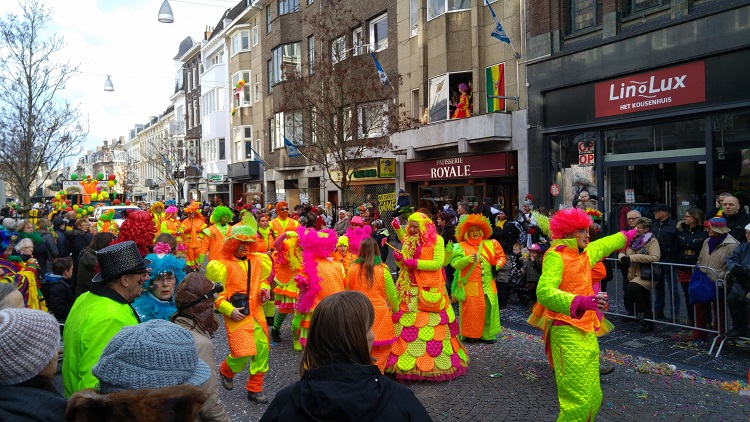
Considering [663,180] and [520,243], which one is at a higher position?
[663,180]

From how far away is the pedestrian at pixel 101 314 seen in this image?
9.24 feet

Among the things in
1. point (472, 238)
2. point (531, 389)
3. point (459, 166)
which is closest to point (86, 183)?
point (459, 166)

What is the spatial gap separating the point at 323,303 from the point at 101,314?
132 centimetres

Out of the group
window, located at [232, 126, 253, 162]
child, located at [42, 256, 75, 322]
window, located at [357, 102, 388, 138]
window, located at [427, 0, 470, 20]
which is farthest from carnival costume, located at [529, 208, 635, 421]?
window, located at [232, 126, 253, 162]

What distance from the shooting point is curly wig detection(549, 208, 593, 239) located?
15.6 ft

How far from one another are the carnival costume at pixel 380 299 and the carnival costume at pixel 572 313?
5.52 ft

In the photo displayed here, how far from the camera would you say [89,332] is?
2.84 meters

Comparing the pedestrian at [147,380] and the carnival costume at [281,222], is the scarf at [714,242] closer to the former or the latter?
the carnival costume at [281,222]

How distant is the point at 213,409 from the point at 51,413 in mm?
1017

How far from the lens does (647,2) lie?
44.2 feet

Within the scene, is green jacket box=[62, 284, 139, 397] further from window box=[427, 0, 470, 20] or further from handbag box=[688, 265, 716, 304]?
window box=[427, 0, 470, 20]

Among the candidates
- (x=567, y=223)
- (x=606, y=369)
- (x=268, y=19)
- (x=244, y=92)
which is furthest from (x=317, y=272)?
(x=244, y=92)

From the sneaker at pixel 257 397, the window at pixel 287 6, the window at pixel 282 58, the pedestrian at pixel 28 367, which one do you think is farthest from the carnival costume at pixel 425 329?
the window at pixel 287 6

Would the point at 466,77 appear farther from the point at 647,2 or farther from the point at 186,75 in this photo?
the point at 186,75
